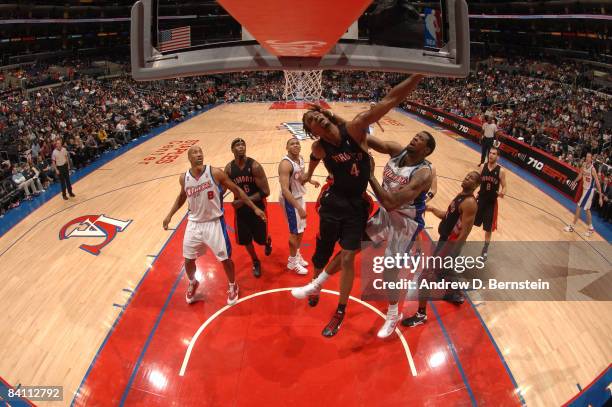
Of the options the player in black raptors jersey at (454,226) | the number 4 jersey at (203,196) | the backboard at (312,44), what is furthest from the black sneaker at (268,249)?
the backboard at (312,44)

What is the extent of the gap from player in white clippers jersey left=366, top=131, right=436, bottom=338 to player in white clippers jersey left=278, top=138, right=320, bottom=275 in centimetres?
124

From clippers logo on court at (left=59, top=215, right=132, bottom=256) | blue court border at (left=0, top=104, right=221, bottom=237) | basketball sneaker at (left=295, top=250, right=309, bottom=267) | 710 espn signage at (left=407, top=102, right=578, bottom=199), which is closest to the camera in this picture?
basketball sneaker at (left=295, top=250, right=309, bottom=267)

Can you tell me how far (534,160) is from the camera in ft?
37.6

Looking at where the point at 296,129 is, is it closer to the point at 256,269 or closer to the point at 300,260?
the point at 300,260

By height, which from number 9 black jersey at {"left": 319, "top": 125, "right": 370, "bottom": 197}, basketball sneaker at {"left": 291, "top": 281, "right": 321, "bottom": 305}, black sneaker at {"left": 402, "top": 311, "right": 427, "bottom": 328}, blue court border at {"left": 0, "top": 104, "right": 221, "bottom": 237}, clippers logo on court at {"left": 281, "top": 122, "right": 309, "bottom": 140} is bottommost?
blue court border at {"left": 0, "top": 104, "right": 221, "bottom": 237}

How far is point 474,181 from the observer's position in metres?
4.34

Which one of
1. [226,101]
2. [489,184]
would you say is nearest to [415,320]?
[489,184]

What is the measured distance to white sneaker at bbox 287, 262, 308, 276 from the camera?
5.70 meters

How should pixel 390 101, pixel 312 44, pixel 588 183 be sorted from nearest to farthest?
pixel 312 44 → pixel 390 101 → pixel 588 183

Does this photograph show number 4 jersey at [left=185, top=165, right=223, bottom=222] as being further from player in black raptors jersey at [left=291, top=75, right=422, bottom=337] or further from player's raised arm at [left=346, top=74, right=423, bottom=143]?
player's raised arm at [left=346, top=74, right=423, bottom=143]

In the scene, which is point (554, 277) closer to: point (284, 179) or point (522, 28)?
point (284, 179)

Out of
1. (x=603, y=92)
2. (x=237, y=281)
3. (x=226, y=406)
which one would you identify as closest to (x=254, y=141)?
(x=237, y=281)

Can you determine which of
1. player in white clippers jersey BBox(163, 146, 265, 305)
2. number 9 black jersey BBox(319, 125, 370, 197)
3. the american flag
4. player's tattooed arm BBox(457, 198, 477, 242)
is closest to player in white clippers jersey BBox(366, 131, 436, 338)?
number 9 black jersey BBox(319, 125, 370, 197)

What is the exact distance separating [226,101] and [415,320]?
87.3 feet
